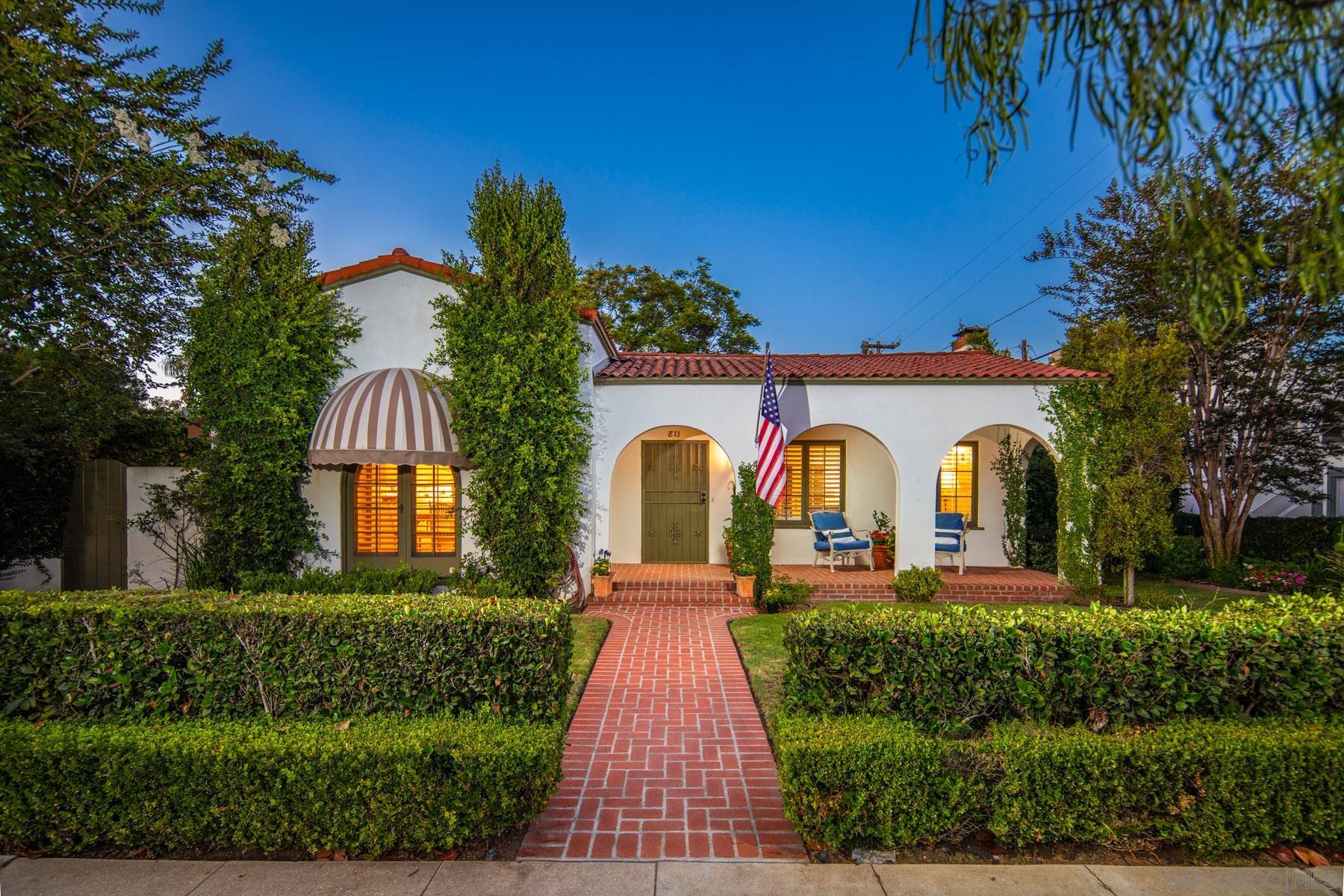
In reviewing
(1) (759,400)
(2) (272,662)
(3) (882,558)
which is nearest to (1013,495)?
(3) (882,558)

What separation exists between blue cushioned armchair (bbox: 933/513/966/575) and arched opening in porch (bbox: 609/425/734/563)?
15.6 feet

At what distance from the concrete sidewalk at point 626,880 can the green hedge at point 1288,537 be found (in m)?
14.2

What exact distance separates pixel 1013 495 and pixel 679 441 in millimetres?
7972

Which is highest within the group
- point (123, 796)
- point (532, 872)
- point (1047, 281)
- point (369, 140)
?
point (369, 140)

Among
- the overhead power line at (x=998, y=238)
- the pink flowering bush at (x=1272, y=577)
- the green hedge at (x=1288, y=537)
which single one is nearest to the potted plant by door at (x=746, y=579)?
the overhead power line at (x=998, y=238)

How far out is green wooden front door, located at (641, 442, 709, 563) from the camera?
13.9m

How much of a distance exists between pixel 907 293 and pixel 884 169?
18.3 metres

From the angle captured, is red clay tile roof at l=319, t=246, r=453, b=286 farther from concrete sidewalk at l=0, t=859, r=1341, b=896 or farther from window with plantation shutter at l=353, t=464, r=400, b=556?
concrete sidewalk at l=0, t=859, r=1341, b=896

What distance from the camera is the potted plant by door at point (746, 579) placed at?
1085 centimetres

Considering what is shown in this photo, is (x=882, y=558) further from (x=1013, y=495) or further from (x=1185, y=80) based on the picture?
(x=1185, y=80)

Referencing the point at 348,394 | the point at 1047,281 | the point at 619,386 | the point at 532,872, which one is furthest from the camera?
the point at 1047,281

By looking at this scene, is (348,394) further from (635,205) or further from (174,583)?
(635,205)

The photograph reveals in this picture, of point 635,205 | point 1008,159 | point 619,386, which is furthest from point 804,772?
point 635,205

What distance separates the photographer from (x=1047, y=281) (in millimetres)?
15555
